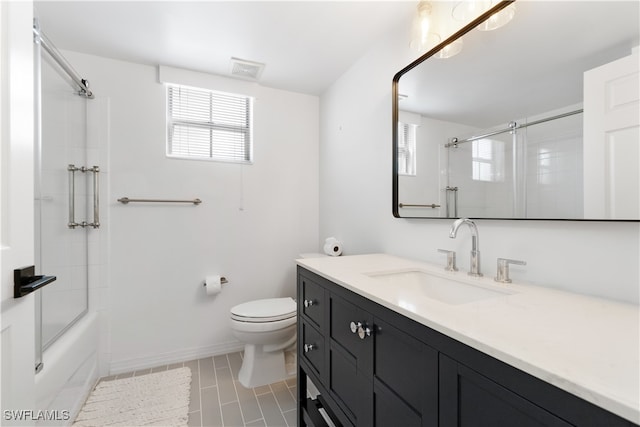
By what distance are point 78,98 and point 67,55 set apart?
13.9 inches

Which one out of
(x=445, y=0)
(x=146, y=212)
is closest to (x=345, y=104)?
(x=445, y=0)

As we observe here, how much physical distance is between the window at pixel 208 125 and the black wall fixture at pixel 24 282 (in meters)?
1.54

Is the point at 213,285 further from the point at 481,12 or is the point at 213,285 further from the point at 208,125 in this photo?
the point at 481,12

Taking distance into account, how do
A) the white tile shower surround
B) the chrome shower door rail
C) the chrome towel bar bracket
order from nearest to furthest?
the white tile shower surround
the chrome shower door rail
the chrome towel bar bracket

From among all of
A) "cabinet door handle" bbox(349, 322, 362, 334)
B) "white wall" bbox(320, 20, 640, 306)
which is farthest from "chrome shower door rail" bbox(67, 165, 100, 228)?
"cabinet door handle" bbox(349, 322, 362, 334)

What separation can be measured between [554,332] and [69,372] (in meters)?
2.18

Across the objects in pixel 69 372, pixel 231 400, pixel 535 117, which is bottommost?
pixel 231 400

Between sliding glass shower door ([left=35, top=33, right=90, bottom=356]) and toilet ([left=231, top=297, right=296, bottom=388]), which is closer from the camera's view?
sliding glass shower door ([left=35, top=33, right=90, bottom=356])

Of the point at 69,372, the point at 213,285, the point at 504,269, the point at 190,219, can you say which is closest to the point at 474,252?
the point at 504,269

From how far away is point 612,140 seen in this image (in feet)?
2.62

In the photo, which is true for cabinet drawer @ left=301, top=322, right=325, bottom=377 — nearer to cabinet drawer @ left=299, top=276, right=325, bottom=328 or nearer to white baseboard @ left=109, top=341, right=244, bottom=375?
cabinet drawer @ left=299, top=276, right=325, bottom=328

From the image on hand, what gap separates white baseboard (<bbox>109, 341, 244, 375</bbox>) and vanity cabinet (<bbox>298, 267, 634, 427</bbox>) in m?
1.19

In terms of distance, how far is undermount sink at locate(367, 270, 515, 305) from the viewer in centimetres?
101

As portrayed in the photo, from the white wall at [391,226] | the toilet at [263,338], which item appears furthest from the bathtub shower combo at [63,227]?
the white wall at [391,226]
